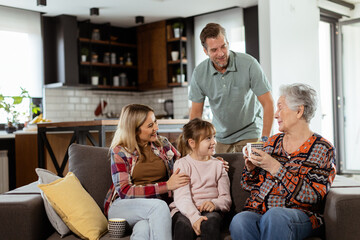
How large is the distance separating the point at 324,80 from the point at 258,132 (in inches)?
177

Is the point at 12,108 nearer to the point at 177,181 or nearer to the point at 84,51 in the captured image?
the point at 84,51

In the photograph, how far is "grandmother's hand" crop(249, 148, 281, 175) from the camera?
2188 mm

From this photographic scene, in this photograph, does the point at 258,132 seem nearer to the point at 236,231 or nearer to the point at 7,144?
the point at 236,231

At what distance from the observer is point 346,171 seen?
6840 millimetres

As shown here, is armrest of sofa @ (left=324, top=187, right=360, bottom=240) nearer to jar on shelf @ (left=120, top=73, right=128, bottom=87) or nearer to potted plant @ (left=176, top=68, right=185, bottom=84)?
potted plant @ (left=176, top=68, right=185, bottom=84)

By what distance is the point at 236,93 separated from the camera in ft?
9.92

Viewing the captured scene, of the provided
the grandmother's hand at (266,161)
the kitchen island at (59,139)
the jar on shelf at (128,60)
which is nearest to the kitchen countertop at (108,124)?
the kitchen island at (59,139)

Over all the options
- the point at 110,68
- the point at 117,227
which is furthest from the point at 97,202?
the point at 110,68

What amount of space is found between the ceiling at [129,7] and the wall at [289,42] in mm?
745

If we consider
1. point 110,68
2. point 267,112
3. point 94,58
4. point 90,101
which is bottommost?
point 267,112

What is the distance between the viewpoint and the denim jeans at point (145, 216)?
2.33 m

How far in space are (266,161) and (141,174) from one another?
0.77 metres

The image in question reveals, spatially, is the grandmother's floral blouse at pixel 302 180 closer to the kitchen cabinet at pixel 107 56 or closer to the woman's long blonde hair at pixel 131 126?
the woman's long blonde hair at pixel 131 126

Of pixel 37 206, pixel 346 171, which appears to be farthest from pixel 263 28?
pixel 37 206
